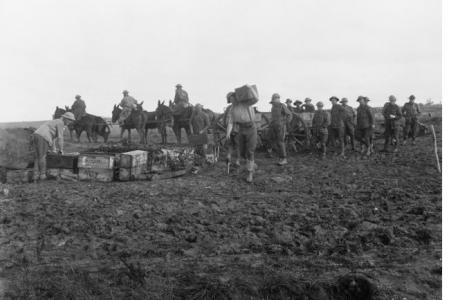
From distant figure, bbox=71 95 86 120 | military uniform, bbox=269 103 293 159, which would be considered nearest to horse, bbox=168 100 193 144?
distant figure, bbox=71 95 86 120

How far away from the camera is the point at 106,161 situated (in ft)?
28.8

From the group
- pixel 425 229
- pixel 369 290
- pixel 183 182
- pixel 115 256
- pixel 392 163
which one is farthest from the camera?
pixel 392 163

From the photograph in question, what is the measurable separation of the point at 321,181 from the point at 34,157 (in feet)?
20.6

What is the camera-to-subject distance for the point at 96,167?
8797 millimetres

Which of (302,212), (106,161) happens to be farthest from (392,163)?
(106,161)

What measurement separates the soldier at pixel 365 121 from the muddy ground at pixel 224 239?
3514mm

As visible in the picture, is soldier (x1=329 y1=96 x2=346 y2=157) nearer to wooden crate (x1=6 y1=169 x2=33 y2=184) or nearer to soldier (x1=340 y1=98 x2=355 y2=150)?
soldier (x1=340 y1=98 x2=355 y2=150)

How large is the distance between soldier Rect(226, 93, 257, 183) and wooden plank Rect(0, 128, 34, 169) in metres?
4.68

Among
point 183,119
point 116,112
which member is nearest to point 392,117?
point 183,119

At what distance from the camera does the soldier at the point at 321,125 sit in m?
12.4

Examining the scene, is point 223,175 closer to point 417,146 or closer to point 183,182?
point 183,182

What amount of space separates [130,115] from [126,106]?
0.70 m

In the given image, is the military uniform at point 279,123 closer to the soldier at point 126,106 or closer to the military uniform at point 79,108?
the soldier at point 126,106

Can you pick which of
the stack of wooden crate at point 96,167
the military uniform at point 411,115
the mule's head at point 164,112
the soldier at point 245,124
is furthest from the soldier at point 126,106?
the military uniform at point 411,115
